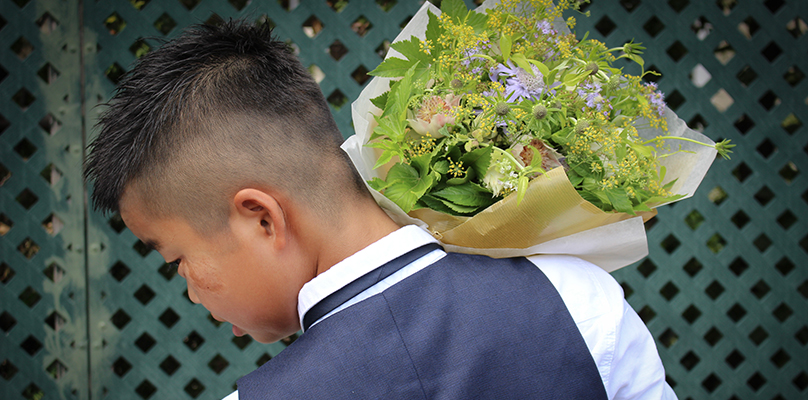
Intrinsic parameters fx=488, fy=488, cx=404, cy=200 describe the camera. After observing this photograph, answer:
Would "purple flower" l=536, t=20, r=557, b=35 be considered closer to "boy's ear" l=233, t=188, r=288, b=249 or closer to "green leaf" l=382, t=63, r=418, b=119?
"green leaf" l=382, t=63, r=418, b=119

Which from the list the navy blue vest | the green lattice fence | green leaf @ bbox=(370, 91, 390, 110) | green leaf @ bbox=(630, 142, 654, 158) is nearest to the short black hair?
green leaf @ bbox=(370, 91, 390, 110)

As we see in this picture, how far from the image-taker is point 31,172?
5.67 feet

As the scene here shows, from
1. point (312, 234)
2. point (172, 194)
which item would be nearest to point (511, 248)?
point (312, 234)

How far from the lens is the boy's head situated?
0.81 metres

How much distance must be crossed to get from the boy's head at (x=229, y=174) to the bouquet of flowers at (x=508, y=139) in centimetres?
10

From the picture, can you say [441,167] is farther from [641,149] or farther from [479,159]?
[641,149]

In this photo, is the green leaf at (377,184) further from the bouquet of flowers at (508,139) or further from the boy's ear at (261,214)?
the boy's ear at (261,214)

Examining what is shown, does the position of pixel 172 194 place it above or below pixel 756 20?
above

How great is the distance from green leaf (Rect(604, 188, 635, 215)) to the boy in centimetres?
12

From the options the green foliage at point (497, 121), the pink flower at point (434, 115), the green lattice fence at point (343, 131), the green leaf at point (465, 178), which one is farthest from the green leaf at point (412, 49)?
the green lattice fence at point (343, 131)

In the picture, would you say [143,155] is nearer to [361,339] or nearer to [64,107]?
[361,339]

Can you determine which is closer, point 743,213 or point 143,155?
point 143,155

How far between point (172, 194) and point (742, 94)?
201cm

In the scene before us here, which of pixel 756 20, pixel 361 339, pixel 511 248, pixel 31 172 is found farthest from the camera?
pixel 756 20
